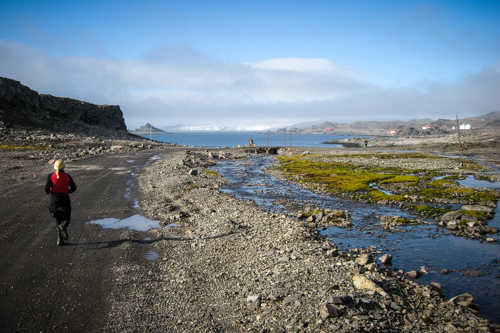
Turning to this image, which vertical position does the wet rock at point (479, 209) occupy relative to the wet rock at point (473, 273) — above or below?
above

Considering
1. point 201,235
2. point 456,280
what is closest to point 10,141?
point 201,235

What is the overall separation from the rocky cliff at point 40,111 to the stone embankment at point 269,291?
232 feet

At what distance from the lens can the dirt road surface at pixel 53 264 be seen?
306 inches

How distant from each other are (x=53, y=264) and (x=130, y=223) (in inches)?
220

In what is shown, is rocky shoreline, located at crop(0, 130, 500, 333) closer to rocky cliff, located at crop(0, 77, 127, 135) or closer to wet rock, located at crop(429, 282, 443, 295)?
wet rock, located at crop(429, 282, 443, 295)

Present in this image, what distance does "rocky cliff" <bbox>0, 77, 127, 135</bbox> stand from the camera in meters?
71.2

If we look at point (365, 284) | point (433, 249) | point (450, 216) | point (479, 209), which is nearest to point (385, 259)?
point (365, 284)

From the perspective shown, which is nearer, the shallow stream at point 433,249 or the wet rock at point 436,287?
the wet rock at point 436,287

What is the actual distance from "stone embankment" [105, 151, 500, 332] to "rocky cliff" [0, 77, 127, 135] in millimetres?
70649

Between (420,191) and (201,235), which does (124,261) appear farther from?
(420,191)

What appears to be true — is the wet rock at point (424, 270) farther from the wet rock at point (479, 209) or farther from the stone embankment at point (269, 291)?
the wet rock at point (479, 209)

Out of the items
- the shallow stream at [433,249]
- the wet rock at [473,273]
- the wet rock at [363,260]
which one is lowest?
the wet rock at [473,273]

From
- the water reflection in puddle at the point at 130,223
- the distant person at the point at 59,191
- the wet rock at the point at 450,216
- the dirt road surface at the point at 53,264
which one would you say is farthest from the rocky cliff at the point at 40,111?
the wet rock at the point at 450,216

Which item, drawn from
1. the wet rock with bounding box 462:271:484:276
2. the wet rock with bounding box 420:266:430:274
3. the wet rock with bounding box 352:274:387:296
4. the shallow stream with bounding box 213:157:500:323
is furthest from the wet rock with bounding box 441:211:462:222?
the wet rock with bounding box 352:274:387:296
